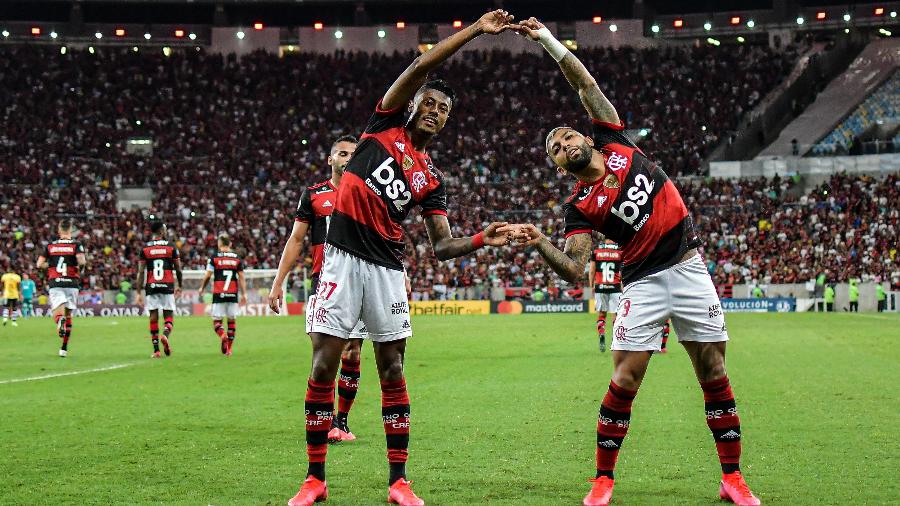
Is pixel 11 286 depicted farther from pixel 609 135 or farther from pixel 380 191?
pixel 609 135

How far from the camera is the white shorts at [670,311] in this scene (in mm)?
7312

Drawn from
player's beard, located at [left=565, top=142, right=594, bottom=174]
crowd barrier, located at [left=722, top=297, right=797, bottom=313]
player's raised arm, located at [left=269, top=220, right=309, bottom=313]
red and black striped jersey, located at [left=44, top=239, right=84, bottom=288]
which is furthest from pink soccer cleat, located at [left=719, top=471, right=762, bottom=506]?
crowd barrier, located at [left=722, top=297, right=797, bottom=313]

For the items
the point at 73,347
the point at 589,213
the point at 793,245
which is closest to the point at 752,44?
the point at 793,245

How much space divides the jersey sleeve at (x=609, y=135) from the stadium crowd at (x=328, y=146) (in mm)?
41142

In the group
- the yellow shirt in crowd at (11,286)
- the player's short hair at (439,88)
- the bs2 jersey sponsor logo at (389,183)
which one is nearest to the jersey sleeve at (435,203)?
the bs2 jersey sponsor logo at (389,183)

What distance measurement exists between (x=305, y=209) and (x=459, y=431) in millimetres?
2665

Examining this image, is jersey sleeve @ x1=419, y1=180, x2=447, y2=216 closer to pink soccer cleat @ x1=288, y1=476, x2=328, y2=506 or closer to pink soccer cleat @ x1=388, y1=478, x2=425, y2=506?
pink soccer cleat @ x1=388, y1=478, x2=425, y2=506

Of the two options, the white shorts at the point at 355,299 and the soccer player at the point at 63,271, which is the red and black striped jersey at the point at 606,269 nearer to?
the soccer player at the point at 63,271

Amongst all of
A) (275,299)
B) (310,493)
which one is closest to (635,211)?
(310,493)

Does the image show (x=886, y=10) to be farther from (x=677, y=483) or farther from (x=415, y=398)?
(x=677, y=483)

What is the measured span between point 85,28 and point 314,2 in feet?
48.3

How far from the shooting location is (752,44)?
6625 centimetres

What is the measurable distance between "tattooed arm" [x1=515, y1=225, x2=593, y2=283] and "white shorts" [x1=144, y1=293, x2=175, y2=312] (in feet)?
50.7

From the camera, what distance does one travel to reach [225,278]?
22.7 meters
